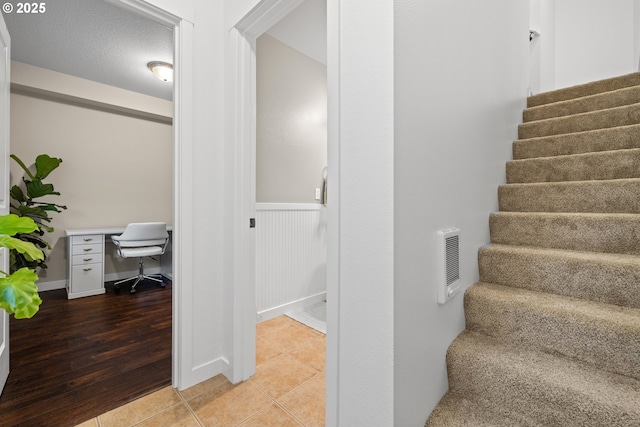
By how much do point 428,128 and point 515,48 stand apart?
1581 millimetres

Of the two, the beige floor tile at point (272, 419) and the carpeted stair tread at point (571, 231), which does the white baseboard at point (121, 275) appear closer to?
the beige floor tile at point (272, 419)

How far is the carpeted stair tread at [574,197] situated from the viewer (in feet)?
4.20

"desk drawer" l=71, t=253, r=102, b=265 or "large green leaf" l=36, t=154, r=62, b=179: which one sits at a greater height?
"large green leaf" l=36, t=154, r=62, b=179

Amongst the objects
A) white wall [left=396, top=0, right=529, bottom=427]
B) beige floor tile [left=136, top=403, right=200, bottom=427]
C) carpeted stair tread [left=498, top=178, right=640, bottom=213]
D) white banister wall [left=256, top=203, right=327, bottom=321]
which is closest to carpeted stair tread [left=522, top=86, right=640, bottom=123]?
carpeted stair tread [left=498, top=178, right=640, bottom=213]

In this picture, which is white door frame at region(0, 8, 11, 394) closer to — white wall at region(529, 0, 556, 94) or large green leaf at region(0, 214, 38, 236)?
large green leaf at region(0, 214, 38, 236)

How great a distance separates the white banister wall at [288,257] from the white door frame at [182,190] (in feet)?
2.67

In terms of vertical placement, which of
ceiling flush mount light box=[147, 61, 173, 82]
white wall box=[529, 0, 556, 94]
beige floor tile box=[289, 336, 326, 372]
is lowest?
beige floor tile box=[289, 336, 326, 372]

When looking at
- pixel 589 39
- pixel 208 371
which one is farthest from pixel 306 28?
pixel 589 39

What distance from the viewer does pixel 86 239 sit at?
10.9ft

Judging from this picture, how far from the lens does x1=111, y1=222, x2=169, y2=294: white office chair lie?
338cm

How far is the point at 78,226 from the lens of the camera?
12.0 ft

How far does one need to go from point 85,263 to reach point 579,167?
4600 millimetres

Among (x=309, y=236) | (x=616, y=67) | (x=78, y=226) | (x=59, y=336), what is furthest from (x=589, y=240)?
(x=78, y=226)

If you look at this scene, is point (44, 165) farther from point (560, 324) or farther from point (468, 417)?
point (560, 324)
